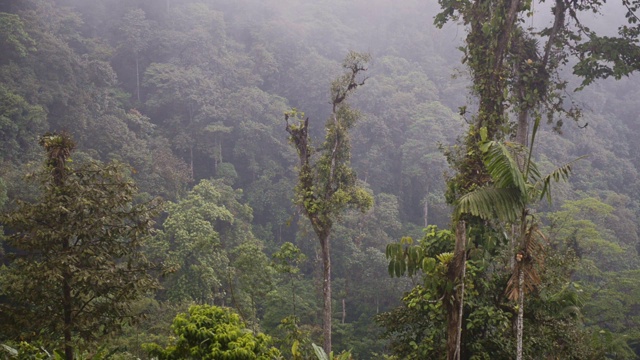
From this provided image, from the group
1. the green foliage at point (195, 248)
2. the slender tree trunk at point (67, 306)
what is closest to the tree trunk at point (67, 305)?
the slender tree trunk at point (67, 306)

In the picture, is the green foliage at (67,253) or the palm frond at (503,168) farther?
the green foliage at (67,253)

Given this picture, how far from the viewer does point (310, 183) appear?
9.95 meters

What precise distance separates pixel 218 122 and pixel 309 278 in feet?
32.9

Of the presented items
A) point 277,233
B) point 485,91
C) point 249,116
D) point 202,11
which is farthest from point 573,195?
point 202,11

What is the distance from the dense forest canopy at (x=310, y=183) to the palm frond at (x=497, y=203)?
0.02m

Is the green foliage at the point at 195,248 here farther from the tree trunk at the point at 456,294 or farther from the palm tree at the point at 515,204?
the palm tree at the point at 515,204

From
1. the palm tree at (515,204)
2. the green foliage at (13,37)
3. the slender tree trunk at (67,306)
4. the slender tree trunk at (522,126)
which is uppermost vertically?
the green foliage at (13,37)

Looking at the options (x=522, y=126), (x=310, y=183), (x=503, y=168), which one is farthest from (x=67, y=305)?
(x=522, y=126)

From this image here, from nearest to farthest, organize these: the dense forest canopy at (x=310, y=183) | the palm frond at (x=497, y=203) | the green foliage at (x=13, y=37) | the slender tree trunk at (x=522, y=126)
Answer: the palm frond at (x=497, y=203), the dense forest canopy at (x=310, y=183), the slender tree trunk at (x=522, y=126), the green foliage at (x=13, y=37)

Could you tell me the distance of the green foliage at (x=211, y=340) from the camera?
3291 millimetres

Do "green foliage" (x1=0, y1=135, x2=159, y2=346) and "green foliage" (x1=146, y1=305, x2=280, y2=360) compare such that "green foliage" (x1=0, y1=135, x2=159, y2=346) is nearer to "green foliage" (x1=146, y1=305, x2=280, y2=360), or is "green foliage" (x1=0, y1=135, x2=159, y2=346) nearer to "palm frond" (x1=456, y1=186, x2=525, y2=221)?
"green foliage" (x1=146, y1=305, x2=280, y2=360)

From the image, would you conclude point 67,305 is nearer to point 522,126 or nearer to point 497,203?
point 497,203

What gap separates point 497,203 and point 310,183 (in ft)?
19.8

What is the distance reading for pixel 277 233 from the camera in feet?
81.8
